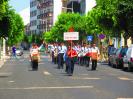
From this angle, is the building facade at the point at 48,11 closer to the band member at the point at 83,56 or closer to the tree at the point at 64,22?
the tree at the point at 64,22

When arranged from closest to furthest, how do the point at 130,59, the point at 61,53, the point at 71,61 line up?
the point at 71,61 → the point at 130,59 → the point at 61,53

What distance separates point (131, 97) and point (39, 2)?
180389mm

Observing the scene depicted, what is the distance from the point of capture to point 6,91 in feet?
68.6

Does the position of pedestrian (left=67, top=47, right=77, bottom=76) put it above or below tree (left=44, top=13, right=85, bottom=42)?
below

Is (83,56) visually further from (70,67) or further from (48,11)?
(48,11)

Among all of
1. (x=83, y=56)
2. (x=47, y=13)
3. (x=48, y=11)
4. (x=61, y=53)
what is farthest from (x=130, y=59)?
(x=47, y=13)

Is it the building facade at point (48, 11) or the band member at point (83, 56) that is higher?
the building facade at point (48, 11)

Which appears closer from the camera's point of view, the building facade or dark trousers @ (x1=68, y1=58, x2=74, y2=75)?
dark trousers @ (x1=68, y1=58, x2=74, y2=75)

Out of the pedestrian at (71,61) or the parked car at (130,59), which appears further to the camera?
the parked car at (130,59)

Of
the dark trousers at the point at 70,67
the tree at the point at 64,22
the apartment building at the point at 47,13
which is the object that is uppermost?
the apartment building at the point at 47,13

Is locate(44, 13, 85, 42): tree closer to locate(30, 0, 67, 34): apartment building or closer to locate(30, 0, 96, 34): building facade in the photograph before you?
locate(30, 0, 96, 34): building facade

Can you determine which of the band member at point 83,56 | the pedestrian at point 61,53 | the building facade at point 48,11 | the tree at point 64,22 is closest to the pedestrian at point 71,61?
the pedestrian at point 61,53

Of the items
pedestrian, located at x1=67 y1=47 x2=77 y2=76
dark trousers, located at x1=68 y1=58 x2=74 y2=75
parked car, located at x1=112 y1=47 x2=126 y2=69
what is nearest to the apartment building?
parked car, located at x1=112 y1=47 x2=126 y2=69

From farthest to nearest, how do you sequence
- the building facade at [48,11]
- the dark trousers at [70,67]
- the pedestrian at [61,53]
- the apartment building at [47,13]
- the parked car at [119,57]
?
the apartment building at [47,13]
the building facade at [48,11]
the parked car at [119,57]
the pedestrian at [61,53]
the dark trousers at [70,67]
